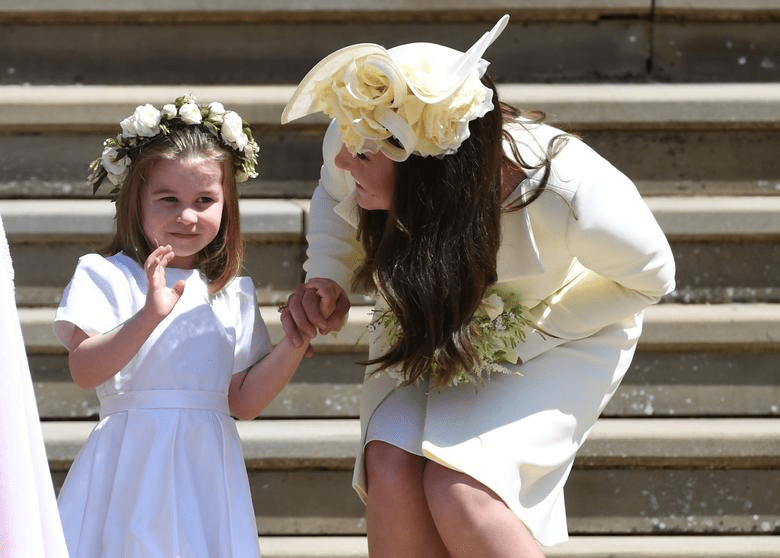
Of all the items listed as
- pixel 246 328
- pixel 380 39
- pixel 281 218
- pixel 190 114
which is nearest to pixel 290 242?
Answer: pixel 281 218

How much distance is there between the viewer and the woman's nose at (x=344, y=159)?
292cm

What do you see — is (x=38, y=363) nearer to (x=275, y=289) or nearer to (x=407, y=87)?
(x=275, y=289)

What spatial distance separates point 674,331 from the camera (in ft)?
13.7

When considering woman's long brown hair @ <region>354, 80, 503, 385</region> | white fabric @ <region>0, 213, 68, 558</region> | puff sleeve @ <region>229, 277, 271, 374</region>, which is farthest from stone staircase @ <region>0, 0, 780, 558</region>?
white fabric @ <region>0, 213, 68, 558</region>

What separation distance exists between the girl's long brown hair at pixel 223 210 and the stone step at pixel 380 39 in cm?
141

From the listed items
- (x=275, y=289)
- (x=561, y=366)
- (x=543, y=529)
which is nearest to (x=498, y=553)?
(x=543, y=529)

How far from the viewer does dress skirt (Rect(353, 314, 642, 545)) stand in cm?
293

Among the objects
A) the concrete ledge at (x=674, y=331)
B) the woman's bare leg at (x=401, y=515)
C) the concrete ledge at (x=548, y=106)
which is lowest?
the concrete ledge at (x=674, y=331)

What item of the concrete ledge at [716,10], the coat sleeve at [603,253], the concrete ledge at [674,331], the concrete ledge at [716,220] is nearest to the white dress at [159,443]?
the coat sleeve at [603,253]

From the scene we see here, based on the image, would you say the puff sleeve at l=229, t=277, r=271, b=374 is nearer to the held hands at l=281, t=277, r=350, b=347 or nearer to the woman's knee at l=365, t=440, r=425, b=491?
the held hands at l=281, t=277, r=350, b=347

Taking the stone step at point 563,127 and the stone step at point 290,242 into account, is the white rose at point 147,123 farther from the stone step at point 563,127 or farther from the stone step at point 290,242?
the stone step at point 563,127

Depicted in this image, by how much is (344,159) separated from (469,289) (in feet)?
1.29

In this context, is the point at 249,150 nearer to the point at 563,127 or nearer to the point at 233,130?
the point at 233,130

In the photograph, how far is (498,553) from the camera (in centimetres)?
286
